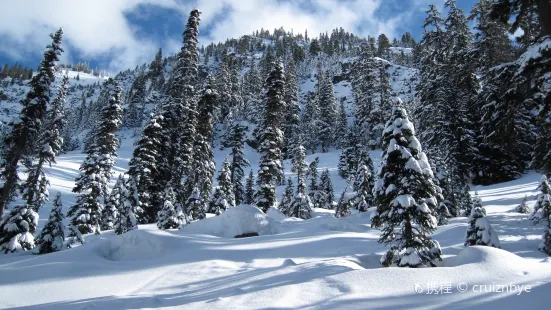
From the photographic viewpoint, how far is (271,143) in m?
32.5

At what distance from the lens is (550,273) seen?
802 centimetres

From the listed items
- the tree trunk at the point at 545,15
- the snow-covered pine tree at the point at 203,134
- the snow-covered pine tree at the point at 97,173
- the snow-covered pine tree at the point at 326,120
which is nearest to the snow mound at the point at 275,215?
the snow-covered pine tree at the point at 203,134

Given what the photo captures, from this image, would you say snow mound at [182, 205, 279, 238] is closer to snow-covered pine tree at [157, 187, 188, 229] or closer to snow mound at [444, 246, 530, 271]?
snow-covered pine tree at [157, 187, 188, 229]

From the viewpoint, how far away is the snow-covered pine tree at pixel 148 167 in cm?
2872

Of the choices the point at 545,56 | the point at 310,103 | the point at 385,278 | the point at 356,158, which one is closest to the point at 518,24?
the point at 545,56

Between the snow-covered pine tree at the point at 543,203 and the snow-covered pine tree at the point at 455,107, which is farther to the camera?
the snow-covered pine tree at the point at 455,107

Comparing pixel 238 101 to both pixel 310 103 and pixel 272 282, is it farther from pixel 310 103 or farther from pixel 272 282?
pixel 272 282

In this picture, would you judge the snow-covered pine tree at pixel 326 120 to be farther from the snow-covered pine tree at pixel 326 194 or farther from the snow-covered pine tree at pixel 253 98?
the snow-covered pine tree at pixel 326 194

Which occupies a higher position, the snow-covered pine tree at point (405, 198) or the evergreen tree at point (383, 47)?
the evergreen tree at point (383, 47)

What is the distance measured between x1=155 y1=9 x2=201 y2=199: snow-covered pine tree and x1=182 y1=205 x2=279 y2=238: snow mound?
40.1 ft

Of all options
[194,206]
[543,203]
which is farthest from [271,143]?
[543,203]

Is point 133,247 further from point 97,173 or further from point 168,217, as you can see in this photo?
point 97,173

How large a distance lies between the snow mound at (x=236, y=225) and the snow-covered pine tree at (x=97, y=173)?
39.4ft

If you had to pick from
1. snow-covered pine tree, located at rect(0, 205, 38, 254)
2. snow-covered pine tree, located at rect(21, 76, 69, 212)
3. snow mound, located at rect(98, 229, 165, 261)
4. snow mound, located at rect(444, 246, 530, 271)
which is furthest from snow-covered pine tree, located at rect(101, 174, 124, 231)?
snow mound, located at rect(444, 246, 530, 271)
